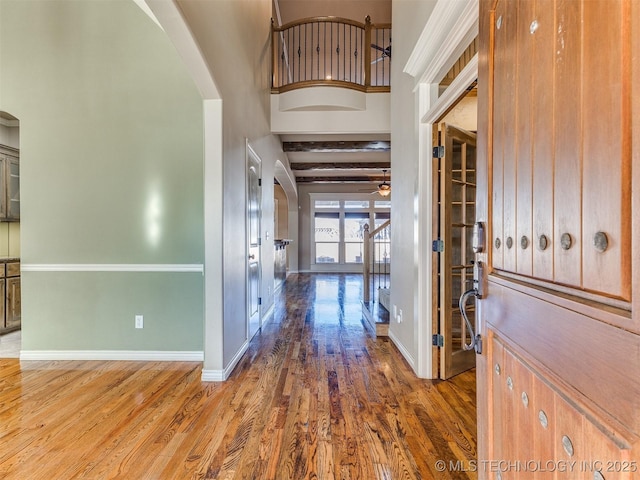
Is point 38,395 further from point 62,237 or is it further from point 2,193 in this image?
Answer: point 2,193

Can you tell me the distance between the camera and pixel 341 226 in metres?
10.6

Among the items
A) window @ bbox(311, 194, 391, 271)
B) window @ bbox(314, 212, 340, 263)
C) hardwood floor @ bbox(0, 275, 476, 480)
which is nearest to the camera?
hardwood floor @ bbox(0, 275, 476, 480)

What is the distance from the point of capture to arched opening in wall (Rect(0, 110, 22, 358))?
3760 mm

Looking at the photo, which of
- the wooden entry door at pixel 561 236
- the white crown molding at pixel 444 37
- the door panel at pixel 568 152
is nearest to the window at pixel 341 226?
the white crown molding at pixel 444 37

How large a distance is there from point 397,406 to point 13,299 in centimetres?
458

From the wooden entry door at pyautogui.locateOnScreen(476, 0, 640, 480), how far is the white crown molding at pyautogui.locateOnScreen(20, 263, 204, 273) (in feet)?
8.84

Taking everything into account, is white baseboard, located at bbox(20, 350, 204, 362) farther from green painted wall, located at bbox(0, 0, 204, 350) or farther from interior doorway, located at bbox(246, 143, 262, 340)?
interior doorway, located at bbox(246, 143, 262, 340)

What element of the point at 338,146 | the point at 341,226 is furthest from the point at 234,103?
the point at 341,226

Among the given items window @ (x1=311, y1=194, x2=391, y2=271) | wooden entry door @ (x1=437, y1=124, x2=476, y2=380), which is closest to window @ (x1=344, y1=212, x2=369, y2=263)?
window @ (x1=311, y1=194, x2=391, y2=271)

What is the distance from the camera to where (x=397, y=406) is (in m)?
2.21

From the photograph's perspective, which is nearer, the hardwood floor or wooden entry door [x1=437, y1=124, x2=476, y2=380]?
the hardwood floor

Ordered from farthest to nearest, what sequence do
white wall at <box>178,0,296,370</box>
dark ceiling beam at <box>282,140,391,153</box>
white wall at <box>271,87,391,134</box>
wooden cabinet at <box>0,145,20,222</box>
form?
dark ceiling beam at <box>282,140,391,153</box>, white wall at <box>271,87,391,134</box>, wooden cabinet at <box>0,145,20,222</box>, white wall at <box>178,0,296,370</box>

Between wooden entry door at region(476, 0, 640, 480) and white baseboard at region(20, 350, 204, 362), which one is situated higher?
wooden entry door at region(476, 0, 640, 480)

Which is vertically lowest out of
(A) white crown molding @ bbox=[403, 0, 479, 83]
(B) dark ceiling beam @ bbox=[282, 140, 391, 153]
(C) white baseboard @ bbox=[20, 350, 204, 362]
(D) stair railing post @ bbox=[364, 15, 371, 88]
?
(C) white baseboard @ bbox=[20, 350, 204, 362]
